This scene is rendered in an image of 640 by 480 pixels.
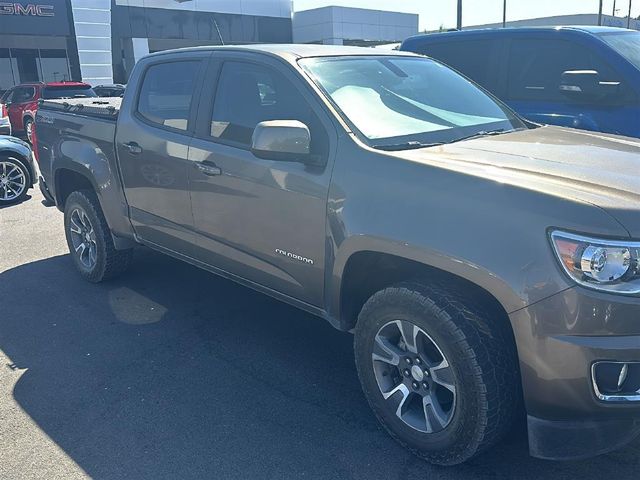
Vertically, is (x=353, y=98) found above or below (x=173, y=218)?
above

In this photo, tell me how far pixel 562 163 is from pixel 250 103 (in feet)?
5.97

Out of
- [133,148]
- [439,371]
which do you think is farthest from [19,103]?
[439,371]

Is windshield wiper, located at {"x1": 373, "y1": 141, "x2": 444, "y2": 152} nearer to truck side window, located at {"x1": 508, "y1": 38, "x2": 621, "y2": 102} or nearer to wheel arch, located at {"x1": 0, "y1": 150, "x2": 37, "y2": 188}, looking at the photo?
truck side window, located at {"x1": 508, "y1": 38, "x2": 621, "y2": 102}

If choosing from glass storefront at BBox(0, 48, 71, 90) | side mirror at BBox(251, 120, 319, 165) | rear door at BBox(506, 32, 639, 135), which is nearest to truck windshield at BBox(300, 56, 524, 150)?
side mirror at BBox(251, 120, 319, 165)

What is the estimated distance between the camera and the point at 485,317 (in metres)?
2.63

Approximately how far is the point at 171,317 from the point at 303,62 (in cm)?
218

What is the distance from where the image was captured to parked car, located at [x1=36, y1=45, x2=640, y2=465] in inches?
92.0

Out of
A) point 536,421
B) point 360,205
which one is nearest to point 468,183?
point 360,205

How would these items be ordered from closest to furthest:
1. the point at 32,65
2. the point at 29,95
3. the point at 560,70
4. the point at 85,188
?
the point at 85,188
the point at 560,70
the point at 29,95
the point at 32,65

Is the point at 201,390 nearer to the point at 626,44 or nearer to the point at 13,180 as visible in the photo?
the point at 626,44

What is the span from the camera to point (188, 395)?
3561 millimetres

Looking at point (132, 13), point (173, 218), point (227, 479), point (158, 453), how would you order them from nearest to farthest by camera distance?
point (227, 479) < point (158, 453) < point (173, 218) < point (132, 13)

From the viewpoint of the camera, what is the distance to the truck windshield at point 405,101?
3.28 m

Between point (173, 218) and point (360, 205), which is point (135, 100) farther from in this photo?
point (360, 205)
